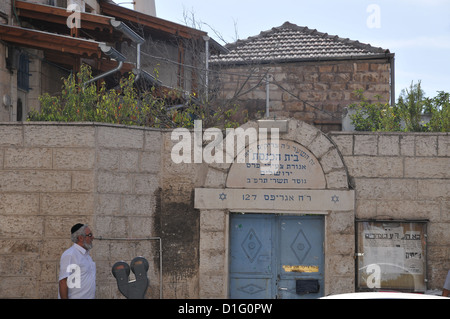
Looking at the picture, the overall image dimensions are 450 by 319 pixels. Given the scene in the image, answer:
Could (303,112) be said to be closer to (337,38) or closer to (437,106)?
(337,38)

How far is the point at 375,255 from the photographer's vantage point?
34.6 ft

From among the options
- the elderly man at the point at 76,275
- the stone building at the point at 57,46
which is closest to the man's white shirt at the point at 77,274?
the elderly man at the point at 76,275

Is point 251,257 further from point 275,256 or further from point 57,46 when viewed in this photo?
point 57,46

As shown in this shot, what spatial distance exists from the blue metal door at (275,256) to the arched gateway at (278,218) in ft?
0.05

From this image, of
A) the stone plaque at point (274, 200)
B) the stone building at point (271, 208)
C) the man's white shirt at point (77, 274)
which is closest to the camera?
the man's white shirt at point (77, 274)

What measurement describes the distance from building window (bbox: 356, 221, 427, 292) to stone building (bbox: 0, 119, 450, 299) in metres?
0.02

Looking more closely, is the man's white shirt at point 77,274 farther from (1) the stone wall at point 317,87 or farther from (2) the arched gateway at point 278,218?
(1) the stone wall at point 317,87

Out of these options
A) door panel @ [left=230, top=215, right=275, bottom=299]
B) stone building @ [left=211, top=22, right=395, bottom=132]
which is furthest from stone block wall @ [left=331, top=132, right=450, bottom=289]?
stone building @ [left=211, top=22, right=395, bottom=132]

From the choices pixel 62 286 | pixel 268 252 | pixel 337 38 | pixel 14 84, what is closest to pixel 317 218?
pixel 268 252

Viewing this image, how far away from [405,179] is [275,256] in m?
2.45

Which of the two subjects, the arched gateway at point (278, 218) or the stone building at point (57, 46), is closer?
the arched gateway at point (278, 218)

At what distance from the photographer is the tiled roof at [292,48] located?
19031mm

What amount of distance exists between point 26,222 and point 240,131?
3.67m

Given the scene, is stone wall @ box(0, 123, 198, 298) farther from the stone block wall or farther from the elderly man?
the stone block wall
